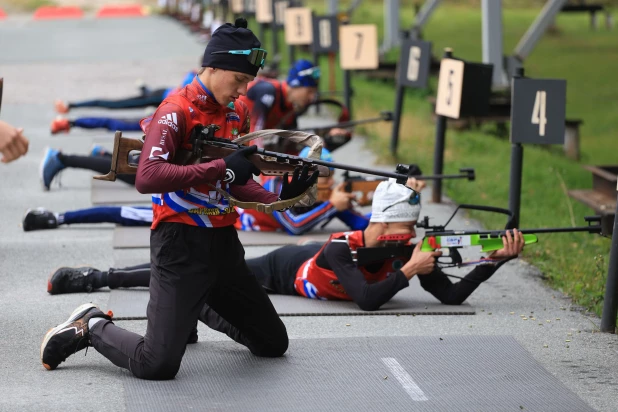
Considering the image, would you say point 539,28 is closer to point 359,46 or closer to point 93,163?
point 359,46

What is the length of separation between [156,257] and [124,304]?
5.09 feet

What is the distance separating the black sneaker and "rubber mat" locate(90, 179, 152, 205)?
16.0 feet

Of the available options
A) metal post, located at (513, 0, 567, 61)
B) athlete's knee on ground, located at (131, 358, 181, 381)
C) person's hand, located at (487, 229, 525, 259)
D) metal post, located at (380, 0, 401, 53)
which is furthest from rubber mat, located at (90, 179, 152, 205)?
metal post, located at (380, 0, 401, 53)

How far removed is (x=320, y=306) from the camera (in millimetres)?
6887

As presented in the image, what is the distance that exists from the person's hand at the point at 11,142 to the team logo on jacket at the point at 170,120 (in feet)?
2.68

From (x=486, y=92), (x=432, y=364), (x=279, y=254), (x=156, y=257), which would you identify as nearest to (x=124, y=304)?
(x=279, y=254)

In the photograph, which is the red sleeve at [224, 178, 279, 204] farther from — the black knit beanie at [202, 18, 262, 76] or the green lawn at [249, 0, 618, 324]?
the green lawn at [249, 0, 618, 324]

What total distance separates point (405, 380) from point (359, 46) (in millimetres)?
9449

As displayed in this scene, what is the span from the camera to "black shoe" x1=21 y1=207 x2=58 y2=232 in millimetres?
8984

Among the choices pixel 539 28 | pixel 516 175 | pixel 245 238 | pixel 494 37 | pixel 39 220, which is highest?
pixel 539 28

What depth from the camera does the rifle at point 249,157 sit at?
5.23 metres

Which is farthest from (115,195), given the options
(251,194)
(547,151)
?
(547,151)

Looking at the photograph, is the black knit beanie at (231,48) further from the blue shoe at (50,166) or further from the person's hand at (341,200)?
the blue shoe at (50,166)

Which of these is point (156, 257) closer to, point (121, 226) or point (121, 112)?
point (121, 226)
